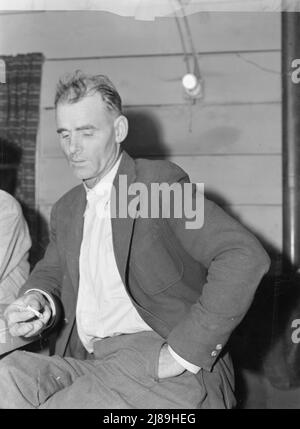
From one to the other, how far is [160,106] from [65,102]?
118cm

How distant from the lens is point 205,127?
228 centimetres

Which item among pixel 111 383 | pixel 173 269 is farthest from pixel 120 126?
pixel 111 383

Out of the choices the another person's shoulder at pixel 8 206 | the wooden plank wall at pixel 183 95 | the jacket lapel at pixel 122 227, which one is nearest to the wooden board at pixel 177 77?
the wooden plank wall at pixel 183 95

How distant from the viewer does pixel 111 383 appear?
43.8 inches

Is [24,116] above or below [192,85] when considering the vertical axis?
below

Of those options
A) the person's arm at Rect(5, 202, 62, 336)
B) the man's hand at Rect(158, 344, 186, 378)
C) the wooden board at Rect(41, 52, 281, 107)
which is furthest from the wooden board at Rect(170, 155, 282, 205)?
the man's hand at Rect(158, 344, 186, 378)

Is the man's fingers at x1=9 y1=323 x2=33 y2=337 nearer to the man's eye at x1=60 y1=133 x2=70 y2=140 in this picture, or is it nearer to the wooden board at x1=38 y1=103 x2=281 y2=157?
the man's eye at x1=60 y1=133 x2=70 y2=140

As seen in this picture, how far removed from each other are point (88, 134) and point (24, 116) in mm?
1243

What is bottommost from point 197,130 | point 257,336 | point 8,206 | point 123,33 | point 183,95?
point 257,336

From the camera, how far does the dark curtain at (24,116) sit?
2.32 m

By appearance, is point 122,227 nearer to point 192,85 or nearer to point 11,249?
point 11,249

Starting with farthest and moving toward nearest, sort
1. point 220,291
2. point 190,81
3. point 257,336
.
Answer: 1. point 190,81
2. point 257,336
3. point 220,291
